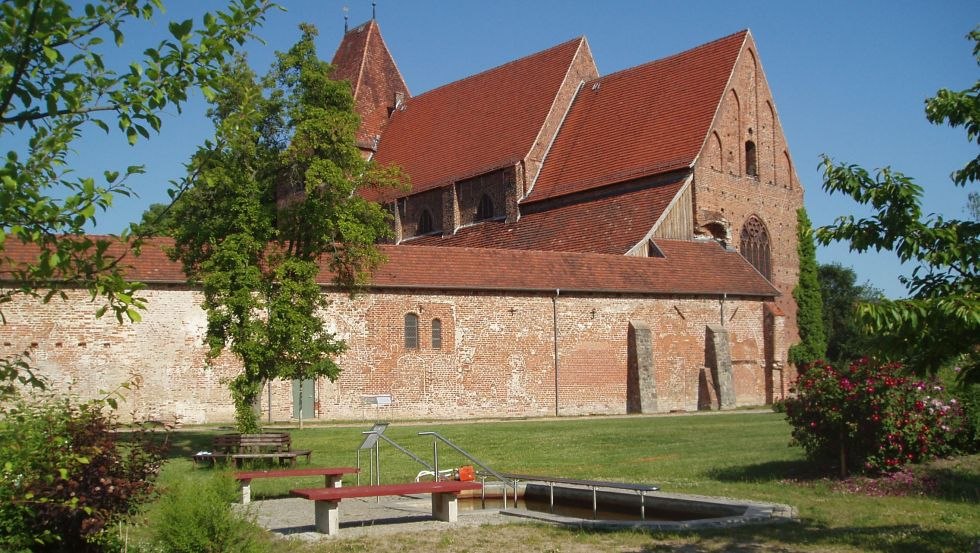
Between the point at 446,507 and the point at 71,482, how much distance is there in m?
4.28

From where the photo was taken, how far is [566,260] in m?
31.2

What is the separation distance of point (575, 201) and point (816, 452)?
24.9 m

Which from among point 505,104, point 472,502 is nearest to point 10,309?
point 472,502

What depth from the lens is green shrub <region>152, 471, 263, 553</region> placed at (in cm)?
759

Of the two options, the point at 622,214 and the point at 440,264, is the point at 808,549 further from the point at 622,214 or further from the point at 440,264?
the point at 622,214

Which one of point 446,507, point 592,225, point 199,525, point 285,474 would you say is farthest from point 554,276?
point 199,525

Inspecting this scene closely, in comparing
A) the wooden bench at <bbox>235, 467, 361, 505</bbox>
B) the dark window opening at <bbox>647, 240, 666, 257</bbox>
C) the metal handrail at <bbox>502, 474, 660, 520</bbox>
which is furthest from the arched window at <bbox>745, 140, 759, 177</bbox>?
the wooden bench at <bbox>235, 467, 361, 505</bbox>

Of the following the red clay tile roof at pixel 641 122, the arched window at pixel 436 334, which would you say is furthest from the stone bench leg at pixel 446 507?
the red clay tile roof at pixel 641 122

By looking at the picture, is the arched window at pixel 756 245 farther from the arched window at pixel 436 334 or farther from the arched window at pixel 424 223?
the arched window at pixel 436 334

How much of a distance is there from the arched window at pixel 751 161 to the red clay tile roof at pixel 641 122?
2908mm

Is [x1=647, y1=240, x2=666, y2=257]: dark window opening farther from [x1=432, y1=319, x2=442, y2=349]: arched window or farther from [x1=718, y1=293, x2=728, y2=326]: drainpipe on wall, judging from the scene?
[x1=432, y1=319, x2=442, y2=349]: arched window

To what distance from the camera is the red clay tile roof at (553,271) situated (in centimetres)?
2786

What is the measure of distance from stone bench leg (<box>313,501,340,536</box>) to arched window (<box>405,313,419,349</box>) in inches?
693

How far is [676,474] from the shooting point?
14.4m
